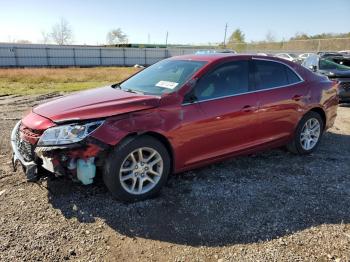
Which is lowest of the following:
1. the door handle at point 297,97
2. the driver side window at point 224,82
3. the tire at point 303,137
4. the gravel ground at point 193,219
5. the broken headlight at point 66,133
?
the gravel ground at point 193,219

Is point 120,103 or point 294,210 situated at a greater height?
point 120,103

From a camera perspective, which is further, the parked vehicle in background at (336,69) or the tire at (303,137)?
the parked vehicle in background at (336,69)

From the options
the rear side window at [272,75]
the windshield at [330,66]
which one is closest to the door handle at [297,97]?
the rear side window at [272,75]

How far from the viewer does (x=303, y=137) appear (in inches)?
222

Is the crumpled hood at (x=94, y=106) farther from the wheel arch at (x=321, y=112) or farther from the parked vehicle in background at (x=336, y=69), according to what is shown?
the parked vehicle in background at (x=336, y=69)

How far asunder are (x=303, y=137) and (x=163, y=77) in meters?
2.56

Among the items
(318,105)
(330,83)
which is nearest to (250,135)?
(318,105)

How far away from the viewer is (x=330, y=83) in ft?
19.5

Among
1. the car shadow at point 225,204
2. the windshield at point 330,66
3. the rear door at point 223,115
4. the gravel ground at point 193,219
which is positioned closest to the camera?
the gravel ground at point 193,219

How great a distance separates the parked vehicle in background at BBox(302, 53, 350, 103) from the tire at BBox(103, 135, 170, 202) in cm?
814

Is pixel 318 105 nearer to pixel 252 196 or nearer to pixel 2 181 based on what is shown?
Answer: pixel 252 196

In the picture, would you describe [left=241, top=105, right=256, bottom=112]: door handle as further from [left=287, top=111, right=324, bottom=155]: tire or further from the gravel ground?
[left=287, top=111, right=324, bottom=155]: tire

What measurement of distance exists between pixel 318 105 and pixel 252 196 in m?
2.35

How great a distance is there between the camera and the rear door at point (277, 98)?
16.1 feet
